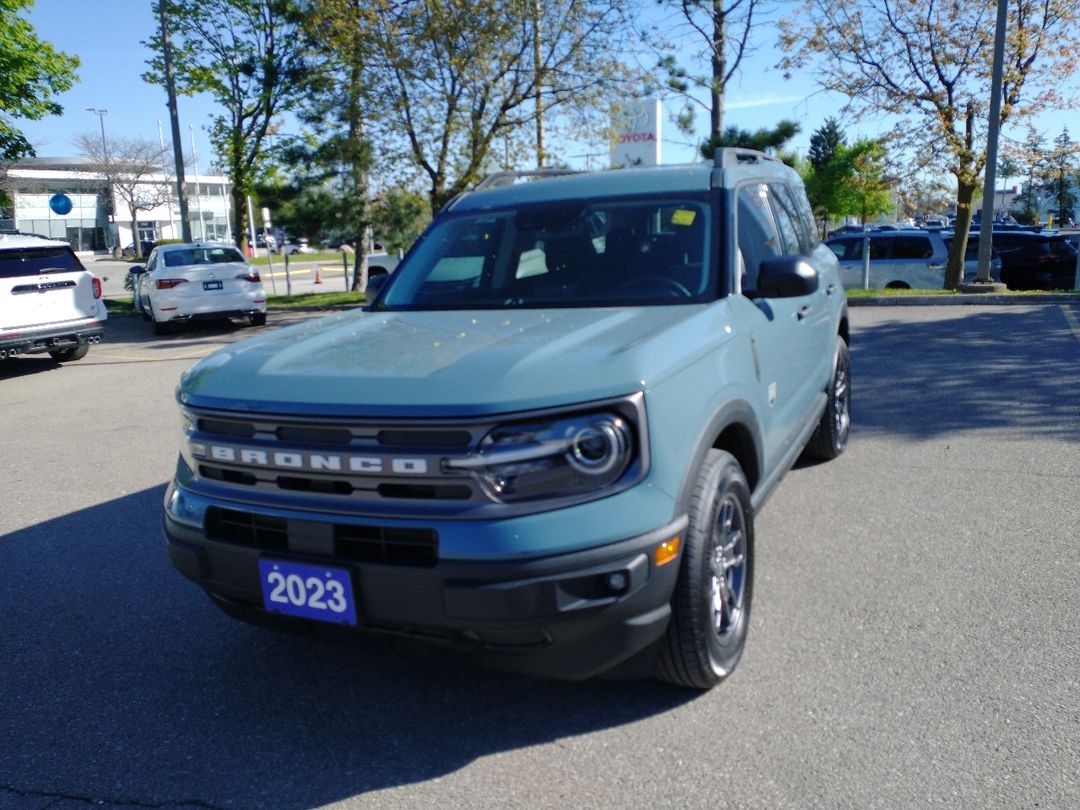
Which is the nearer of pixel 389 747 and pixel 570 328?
pixel 389 747

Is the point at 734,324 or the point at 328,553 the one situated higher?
the point at 734,324

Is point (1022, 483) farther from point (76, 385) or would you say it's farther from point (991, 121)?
point (991, 121)

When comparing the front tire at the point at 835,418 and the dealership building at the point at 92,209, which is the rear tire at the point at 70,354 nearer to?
the front tire at the point at 835,418

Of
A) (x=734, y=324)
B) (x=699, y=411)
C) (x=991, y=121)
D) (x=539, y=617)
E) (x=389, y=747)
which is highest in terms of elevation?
(x=991, y=121)

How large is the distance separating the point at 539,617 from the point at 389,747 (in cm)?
86

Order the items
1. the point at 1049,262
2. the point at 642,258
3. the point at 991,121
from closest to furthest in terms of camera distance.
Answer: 1. the point at 642,258
2. the point at 991,121
3. the point at 1049,262

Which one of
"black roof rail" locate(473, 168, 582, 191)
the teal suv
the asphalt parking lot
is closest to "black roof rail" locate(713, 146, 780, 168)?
the teal suv

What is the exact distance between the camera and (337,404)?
2.73 meters

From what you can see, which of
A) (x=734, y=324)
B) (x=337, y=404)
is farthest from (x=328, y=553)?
(x=734, y=324)

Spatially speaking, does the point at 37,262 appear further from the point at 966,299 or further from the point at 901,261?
the point at 901,261

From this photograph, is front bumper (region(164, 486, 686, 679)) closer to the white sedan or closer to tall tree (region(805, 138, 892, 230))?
the white sedan

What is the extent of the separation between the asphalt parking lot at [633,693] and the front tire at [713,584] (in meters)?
0.17

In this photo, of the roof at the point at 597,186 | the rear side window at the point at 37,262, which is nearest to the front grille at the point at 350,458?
the roof at the point at 597,186

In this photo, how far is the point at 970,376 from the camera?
28.3ft
